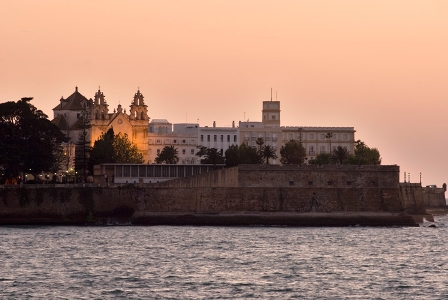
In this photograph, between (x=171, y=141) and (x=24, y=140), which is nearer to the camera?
(x=24, y=140)

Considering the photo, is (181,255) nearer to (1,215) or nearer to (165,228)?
(165,228)

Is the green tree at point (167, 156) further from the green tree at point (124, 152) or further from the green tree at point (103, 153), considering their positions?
the green tree at point (103, 153)

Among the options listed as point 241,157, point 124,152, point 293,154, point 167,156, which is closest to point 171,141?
point 167,156

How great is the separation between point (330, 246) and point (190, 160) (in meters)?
114

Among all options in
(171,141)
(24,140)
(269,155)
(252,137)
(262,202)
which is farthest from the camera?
(171,141)

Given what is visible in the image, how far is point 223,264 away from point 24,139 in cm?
5800

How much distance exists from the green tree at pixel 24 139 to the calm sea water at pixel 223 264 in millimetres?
23842

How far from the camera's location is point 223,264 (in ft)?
219

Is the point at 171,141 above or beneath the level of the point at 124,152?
above

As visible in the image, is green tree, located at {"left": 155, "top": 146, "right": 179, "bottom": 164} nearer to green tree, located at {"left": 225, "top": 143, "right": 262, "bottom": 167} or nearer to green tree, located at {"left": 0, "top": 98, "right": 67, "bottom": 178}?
green tree, located at {"left": 225, "top": 143, "right": 262, "bottom": 167}

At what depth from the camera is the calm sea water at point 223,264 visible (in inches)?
2181

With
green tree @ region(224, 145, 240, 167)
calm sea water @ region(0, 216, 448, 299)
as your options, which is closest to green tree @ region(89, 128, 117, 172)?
green tree @ region(224, 145, 240, 167)

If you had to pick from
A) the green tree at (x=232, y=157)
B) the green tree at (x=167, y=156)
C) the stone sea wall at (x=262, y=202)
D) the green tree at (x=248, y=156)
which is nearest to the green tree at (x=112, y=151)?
the green tree at (x=167, y=156)

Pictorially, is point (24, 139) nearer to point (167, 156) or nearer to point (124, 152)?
point (124, 152)
